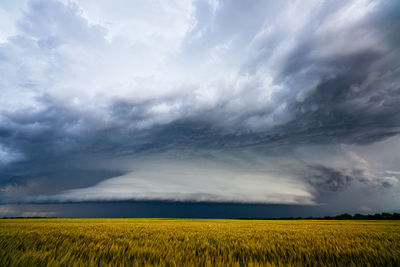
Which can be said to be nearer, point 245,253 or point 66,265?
point 66,265

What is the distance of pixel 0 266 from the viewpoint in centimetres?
292

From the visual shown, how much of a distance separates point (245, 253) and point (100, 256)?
3.06m

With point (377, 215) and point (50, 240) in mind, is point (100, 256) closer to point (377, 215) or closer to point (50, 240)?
point (50, 240)

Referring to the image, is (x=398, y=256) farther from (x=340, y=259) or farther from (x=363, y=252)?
(x=340, y=259)

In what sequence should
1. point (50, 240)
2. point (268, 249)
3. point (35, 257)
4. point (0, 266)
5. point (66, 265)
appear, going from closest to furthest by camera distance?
point (0, 266), point (66, 265), point (35, 257), point (268, 249), point (50, 240)

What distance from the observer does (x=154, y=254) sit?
382 cm

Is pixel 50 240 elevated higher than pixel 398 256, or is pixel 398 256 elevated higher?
pixel 398 256

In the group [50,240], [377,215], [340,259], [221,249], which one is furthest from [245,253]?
[377,215]

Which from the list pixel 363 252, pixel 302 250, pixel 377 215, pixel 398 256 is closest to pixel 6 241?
pixel 302 250

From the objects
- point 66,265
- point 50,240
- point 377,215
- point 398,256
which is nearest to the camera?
point 66,265

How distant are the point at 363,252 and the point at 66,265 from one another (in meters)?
5.76

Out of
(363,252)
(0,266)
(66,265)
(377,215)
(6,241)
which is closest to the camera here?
(0,266)

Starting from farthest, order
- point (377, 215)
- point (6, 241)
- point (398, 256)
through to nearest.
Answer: point (377, 215), point (6, 241), point (398, 256)

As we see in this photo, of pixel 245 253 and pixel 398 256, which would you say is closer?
pixel 398 256
